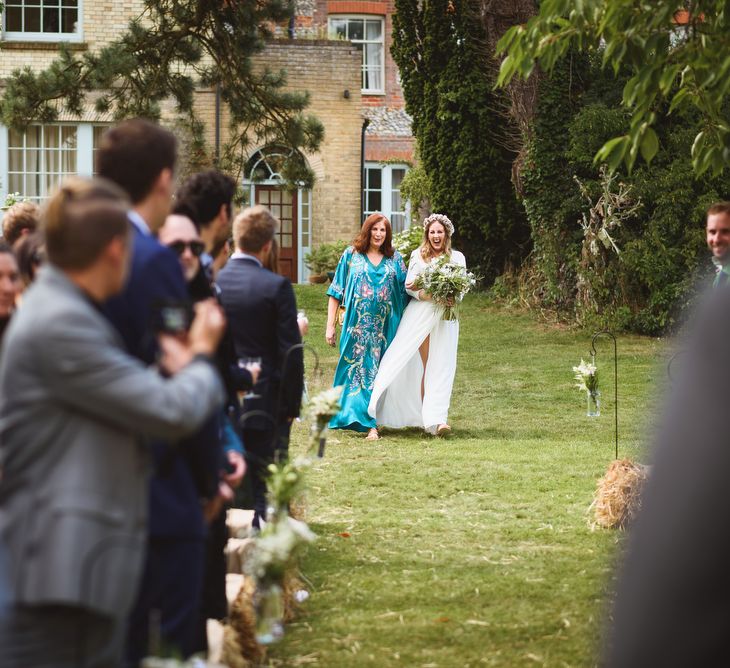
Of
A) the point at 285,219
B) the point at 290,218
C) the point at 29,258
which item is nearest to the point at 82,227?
the point at 29,258

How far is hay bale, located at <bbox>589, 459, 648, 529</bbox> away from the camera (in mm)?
8289

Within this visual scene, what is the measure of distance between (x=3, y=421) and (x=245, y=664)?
289 cm

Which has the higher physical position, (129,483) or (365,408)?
(129,483)

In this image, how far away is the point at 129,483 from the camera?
2.94m

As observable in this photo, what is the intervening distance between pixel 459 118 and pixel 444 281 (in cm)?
1301

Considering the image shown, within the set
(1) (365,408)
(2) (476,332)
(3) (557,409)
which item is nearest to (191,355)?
(1) (365,408)

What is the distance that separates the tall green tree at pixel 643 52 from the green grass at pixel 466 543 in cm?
245

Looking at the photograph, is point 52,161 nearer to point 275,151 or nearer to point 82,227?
point 275,151

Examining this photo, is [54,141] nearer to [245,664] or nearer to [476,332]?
[476,332]

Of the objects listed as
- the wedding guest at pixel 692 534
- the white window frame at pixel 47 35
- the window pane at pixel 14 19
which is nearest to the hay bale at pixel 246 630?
the wedding guest at pixel 692 534

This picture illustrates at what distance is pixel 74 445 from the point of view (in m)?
2.84

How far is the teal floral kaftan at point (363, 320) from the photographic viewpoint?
41.9 ft

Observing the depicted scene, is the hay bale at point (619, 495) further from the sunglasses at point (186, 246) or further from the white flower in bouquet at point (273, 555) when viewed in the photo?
the sunglasses at point (186, 246)

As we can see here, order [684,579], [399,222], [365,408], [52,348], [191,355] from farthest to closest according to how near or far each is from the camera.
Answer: [399,222]
[365,408]
[191,355]
[52,348]
[684,579]
